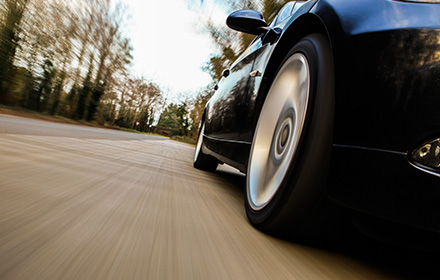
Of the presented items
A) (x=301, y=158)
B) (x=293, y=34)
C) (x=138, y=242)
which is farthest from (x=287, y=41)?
(x=138, y=242)

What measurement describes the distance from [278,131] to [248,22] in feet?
3.48

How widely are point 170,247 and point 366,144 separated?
74 centimetres

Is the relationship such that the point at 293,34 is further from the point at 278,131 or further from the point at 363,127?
the point at 363,127

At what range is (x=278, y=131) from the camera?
1781 millimetres

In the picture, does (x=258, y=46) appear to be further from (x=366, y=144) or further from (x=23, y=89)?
(x=23, y=89)

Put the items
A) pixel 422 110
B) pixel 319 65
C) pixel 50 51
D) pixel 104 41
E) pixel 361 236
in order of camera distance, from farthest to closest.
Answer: pixel 104 41 < pixel 50 51 < pixel 361 236 < pixel 319 65 < pixel 422 110

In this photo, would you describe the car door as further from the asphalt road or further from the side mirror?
the asphalt road

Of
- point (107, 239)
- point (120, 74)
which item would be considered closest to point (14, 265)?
point (107, 239)

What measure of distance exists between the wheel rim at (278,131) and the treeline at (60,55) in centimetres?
1752

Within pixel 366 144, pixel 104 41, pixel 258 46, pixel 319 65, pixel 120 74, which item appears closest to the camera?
pixel 366 144

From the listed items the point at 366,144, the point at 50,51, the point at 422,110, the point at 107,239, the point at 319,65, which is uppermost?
the point at 50,51

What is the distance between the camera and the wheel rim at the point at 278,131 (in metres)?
1.45

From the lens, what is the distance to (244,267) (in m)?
0.97

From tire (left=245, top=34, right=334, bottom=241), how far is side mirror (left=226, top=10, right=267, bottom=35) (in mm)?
792
